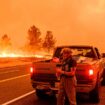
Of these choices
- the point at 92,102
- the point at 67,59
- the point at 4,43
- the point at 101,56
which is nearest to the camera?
the point at 67,59

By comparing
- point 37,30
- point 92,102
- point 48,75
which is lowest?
point 92,102

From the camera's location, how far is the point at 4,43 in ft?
341

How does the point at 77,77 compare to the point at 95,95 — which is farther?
the point at 95,95

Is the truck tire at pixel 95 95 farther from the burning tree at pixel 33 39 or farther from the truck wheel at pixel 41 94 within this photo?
the burning tree at pixel 33 39

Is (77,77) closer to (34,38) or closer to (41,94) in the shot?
(41,94)

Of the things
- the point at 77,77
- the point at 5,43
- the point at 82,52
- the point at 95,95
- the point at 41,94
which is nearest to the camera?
the point at 77,77

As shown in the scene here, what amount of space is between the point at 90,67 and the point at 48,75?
1.29 meters

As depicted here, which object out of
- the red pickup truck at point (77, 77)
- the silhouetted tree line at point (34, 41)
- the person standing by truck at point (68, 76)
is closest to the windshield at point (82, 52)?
the red pickup truck at point (77, 77)

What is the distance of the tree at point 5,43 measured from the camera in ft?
341

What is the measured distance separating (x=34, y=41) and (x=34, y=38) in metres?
0.71

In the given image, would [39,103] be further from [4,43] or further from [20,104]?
[4,43]

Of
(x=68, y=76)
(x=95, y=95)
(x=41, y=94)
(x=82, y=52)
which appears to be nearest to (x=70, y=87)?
(x=68, y=76)

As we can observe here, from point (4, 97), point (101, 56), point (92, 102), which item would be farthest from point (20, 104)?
point (101, 56)

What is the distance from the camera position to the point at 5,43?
341 ft
